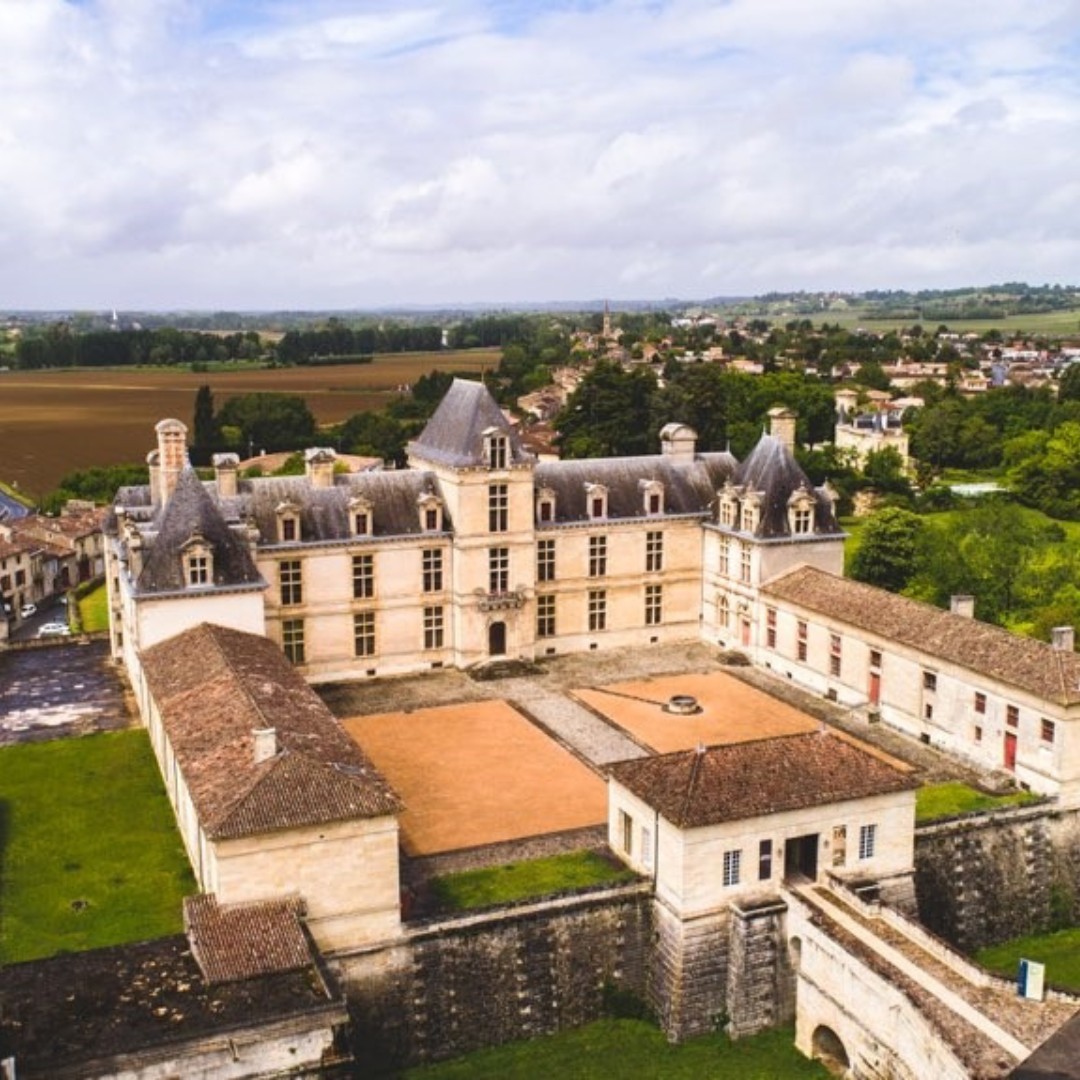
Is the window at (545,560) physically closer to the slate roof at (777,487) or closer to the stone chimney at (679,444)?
the stone chimney at (679,444)

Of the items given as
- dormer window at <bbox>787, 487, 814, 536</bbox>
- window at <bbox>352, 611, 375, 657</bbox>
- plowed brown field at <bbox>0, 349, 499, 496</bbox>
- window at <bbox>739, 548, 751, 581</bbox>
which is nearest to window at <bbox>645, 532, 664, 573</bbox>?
window at <bbox>739, 548, 751, 581</bbox>

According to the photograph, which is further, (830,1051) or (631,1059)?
(830,1051)

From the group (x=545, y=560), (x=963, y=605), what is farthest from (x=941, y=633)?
(x=545, y=560)

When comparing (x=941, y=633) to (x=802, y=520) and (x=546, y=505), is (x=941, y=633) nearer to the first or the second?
(x=802, y=520)

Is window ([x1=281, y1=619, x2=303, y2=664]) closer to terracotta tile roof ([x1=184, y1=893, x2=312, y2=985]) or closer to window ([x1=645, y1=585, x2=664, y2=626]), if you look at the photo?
window ([x1=645, y1=585, x2=664, y2=626])

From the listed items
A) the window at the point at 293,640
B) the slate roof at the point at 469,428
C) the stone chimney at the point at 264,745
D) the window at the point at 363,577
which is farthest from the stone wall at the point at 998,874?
the window at the point at 293,640
